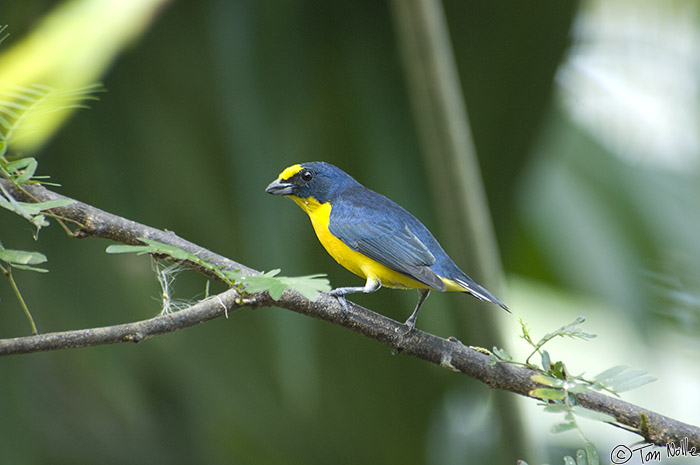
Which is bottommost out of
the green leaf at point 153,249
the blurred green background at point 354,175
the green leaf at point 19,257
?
the blurred green background at point 354,175

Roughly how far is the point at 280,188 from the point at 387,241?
48 centimetres

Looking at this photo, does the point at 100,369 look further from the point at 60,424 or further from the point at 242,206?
the point at 60,424

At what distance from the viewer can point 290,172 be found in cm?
227

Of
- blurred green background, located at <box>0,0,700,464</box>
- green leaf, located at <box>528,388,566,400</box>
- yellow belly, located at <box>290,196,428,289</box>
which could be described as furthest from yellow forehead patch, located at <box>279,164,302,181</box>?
green leaf, located at <box>528,388,566,400</box>

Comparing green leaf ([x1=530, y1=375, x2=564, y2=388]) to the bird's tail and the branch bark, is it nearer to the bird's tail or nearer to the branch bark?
the branch bark

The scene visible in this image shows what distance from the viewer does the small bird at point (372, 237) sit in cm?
185

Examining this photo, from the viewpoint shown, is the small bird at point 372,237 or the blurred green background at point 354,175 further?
the blurred green background at point 354,175

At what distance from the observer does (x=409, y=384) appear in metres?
4.16

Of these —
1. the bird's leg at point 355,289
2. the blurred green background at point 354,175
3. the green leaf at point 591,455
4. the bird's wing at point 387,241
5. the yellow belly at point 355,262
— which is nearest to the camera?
the green leaf at point 591,455

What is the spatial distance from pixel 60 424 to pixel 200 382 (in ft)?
4.21

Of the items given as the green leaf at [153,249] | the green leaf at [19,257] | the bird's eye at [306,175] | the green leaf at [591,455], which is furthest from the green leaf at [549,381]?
the bird's eye at [306,175]

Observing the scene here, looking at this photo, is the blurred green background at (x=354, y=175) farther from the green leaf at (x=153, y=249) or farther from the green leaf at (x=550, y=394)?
the green leaf at (x=153, y=249)

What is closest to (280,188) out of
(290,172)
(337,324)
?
(290,172)

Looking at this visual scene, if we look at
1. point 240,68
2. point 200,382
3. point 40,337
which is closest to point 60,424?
point 200,382
